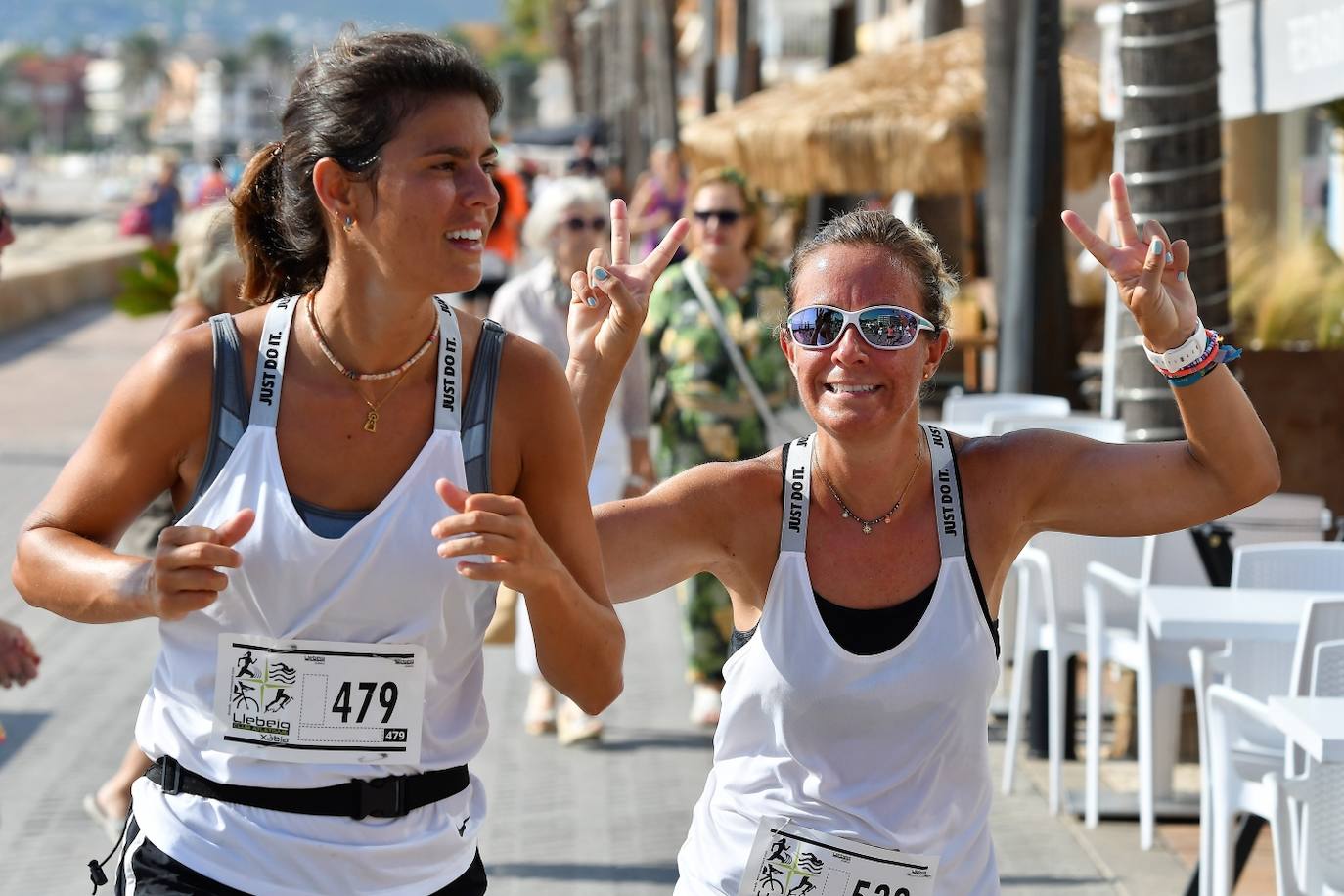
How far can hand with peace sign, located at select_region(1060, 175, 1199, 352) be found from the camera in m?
2.97

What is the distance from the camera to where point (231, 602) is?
2639 mm

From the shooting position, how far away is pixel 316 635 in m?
2.65

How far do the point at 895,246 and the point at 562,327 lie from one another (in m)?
4.23

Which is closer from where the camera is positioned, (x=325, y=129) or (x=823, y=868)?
(x=325, y=129)

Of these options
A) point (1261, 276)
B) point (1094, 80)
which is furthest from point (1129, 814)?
point (1094, 80)

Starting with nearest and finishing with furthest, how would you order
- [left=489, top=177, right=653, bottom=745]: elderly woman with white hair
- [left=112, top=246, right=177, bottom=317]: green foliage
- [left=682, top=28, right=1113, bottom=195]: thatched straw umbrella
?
[left=489, top=177, right=653, bottom=745]: elderly woman with white hair
[left=112, top=246, right=177, bottom=317]: green foliage
[left=682, top=28, right=1113, bottom=195]: thatched straw umbrella

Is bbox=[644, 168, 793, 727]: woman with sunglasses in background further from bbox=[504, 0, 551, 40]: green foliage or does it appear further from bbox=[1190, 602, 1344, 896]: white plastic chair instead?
bbox=[504, 0, 551, 40]: green foliage

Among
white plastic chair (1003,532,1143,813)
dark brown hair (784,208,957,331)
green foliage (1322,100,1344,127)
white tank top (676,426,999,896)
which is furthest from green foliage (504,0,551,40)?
white tank top (676,426,999,896)

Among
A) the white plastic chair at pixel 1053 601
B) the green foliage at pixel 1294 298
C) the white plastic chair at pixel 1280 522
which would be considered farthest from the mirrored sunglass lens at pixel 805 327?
the green foliage at pixel 1294 298

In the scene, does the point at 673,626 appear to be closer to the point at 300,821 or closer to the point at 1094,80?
the point at 1094,80

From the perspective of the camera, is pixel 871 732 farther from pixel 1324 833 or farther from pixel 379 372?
pixel 1324 833

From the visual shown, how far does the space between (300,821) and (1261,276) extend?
30.6 feet

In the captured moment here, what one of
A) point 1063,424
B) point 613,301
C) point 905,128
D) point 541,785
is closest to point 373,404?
point 613,301

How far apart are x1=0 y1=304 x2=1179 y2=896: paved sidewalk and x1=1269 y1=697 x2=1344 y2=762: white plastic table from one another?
160 centimetres
